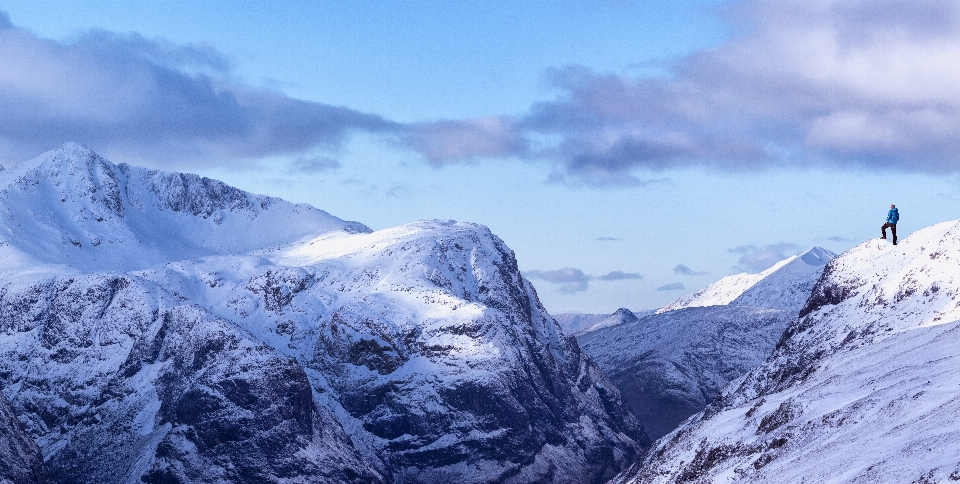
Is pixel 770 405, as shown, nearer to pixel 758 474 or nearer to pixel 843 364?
pixel 843 364

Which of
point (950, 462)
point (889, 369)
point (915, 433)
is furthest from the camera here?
point (889, 369)

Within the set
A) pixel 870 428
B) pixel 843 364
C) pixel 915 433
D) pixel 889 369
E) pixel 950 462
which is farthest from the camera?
pixel 843 364

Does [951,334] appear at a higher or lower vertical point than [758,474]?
higher

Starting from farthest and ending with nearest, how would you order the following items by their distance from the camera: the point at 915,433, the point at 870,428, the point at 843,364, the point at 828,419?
the point at 843,364 → the point at 828,419 → the point at 870,428 → the point at 915,433

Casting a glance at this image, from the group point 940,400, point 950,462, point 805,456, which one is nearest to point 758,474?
point 805,456

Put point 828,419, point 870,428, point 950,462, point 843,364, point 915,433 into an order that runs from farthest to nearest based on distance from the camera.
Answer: point 843,364 → point 828,419 → point 870,428 → point 915,433 → point 950,462

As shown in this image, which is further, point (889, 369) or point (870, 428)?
point (889, 369)

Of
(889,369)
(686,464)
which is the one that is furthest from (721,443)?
(889,369)

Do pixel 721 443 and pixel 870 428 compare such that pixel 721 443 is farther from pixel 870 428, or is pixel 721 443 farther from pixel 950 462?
pixel 950 462

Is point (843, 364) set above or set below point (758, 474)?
above
